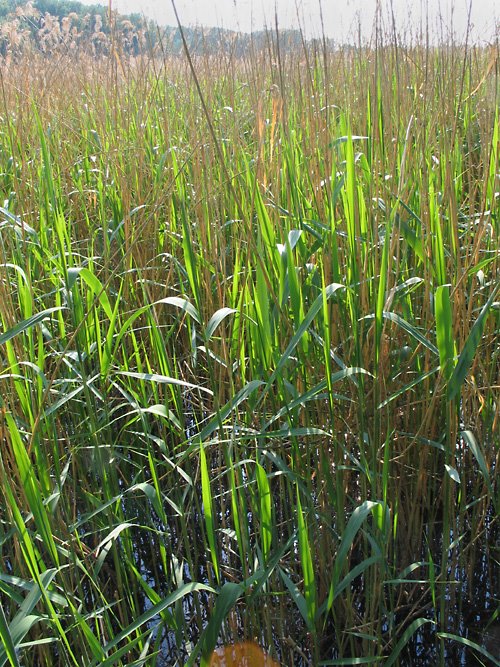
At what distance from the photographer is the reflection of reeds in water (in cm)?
111

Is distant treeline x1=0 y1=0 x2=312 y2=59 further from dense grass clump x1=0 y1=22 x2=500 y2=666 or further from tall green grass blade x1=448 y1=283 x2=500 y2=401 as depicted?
tall green grass blade x1=448 y1=283 x2=500 y2=401

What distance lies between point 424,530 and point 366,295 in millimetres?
546

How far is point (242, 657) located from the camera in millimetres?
1123

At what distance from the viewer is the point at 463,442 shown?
139cm

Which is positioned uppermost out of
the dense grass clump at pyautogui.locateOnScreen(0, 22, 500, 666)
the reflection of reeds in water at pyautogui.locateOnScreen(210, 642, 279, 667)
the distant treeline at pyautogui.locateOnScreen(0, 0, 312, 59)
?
the distant treeline at pyautogui.locateOnScreen(0, 0, 312, 59)

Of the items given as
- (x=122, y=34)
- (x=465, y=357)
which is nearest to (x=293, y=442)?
(x=465, y=357)

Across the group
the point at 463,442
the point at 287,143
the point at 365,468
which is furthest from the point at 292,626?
the point at 287,143

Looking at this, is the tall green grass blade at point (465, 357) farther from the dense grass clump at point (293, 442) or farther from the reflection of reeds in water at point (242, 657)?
the reflection of reeds in water at point (242, 657)

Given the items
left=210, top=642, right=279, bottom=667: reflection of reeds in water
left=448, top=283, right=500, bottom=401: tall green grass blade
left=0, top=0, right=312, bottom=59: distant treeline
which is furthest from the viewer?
left=0, top=0, right=312, bottom=59: distant treeline

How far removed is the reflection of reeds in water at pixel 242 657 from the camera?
43.9 inches

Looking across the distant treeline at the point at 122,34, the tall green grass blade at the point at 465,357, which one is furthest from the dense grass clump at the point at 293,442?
the distant treeline at the point at 122,34

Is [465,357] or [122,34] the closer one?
[465,357]

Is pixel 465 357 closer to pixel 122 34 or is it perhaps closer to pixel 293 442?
pixel 293 442

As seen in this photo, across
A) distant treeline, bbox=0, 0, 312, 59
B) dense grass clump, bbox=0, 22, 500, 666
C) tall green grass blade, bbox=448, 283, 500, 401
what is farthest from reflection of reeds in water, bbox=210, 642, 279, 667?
distant treeline, bbox=0, 0, 312, 59
